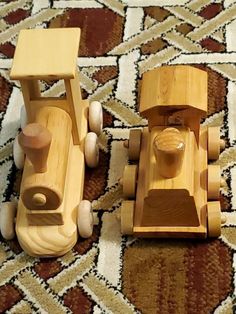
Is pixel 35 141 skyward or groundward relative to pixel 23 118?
skyward

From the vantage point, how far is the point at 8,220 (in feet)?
3.46

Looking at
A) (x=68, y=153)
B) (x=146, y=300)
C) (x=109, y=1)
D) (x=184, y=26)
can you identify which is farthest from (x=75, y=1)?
(x=146, y=300)

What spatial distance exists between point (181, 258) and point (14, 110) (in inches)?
18.6

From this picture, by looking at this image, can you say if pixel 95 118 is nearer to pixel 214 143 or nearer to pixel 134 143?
pixel 134 143

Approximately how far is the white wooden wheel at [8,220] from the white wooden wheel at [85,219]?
109 mm

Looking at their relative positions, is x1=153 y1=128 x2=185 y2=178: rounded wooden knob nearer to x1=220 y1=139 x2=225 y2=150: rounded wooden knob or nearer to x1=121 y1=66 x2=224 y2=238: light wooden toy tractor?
x1=121 y1=66 x2=224 y2=238: light wooden toy tractor

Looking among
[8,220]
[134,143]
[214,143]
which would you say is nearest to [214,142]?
[214,143]

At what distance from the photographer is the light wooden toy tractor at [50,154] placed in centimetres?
99

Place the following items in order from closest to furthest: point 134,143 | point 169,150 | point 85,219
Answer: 1. point 169,150
2. point 85,219
3. point 134,143

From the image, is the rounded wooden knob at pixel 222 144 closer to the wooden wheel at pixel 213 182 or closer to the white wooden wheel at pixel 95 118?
the wooden wheel at pixel 213 182

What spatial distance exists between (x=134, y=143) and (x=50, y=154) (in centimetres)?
18

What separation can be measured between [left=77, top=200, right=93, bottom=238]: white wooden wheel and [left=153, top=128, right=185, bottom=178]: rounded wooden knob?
6.0 inches

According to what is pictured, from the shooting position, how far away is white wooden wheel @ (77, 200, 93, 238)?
1046mm

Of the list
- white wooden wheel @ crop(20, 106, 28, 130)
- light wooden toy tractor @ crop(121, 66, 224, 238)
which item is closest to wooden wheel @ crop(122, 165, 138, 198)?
light wooden toy tractor @ crop(121, 66, 224, 238)
